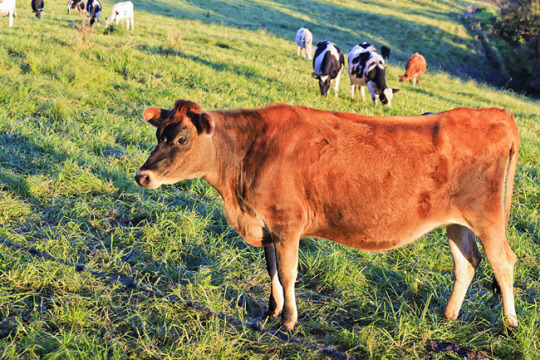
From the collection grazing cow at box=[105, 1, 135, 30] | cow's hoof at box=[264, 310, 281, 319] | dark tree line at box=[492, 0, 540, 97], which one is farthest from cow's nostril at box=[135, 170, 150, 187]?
dark tree line at box=[492, 0, 540, 97]

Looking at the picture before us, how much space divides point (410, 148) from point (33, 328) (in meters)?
2.95

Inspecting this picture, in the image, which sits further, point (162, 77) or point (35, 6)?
point (35, 6)

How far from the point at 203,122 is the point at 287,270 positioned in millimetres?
1234

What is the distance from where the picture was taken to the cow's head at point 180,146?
318 cm

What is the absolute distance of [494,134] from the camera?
11.0 ft

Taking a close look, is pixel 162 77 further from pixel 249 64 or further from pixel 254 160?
pixel 254 160

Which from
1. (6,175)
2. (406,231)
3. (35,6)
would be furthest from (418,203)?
(35,6)

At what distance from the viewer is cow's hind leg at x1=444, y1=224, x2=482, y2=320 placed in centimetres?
370

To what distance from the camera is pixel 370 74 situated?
12.4 m

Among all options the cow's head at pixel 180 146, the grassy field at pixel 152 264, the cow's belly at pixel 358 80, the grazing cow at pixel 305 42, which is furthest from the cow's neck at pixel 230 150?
the grazing cow at pixel 305 42

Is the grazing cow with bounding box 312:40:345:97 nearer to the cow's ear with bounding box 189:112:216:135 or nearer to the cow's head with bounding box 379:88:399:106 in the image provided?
the cow's head with bounding box 379:88:399:106

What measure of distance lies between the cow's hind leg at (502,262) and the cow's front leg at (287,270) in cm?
138

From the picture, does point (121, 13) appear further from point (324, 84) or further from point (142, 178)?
point (142, 178)

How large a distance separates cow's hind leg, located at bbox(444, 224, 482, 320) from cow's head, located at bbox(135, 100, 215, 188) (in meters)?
2.17
